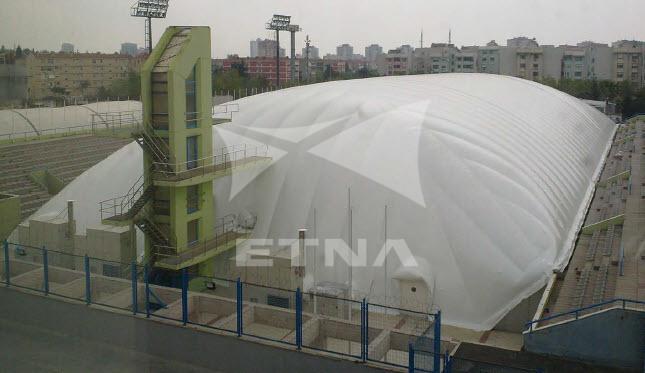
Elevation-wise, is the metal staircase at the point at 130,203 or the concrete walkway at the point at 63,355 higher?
the metal staircase at the point at 130,203

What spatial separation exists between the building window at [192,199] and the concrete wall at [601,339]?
173 inches

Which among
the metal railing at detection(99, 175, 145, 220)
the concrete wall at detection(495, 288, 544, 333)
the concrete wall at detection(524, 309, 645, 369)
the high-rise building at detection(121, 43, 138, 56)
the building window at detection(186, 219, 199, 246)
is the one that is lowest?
the concrete wall at detection(495, 288, 544, 333)

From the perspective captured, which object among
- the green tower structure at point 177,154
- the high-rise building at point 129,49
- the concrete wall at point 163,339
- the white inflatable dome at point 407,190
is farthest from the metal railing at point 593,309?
the high-rise building at point 129,49

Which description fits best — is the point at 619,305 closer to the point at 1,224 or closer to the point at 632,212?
the point at 632,212

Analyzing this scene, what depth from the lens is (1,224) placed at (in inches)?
400

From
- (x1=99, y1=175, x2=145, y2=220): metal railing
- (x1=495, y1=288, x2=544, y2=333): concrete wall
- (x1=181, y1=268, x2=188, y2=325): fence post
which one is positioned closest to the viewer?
(x1=181, y1=268, x2=188, y2=325): fence post

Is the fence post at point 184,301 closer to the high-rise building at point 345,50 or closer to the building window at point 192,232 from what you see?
the building window at point 192,232

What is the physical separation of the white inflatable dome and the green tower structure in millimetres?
875

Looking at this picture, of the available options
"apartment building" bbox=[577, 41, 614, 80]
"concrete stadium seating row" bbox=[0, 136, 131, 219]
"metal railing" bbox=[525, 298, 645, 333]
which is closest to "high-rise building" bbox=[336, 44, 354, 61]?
"apartment building" bbox=[577, 41, 614, 80]

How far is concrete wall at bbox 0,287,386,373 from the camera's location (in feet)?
21.3

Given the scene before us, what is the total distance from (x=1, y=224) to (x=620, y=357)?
27.3 feet

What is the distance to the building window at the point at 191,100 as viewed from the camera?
881cm

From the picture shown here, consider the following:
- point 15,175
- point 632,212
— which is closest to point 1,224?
point 15,175

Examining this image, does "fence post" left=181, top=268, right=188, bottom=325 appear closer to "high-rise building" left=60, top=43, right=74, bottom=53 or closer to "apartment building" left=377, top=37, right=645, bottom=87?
"high-rise building" left=60, top=43, right=74, bottom=53
